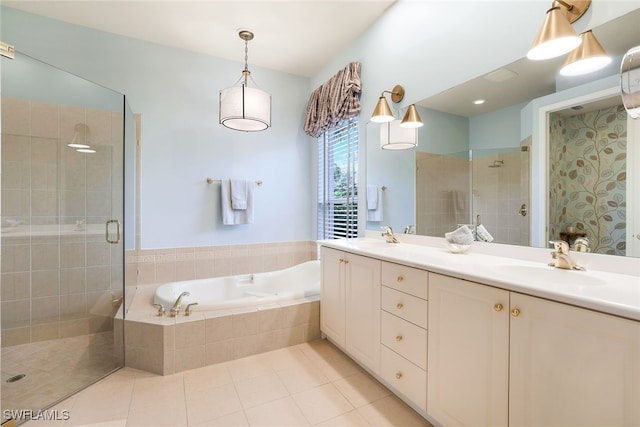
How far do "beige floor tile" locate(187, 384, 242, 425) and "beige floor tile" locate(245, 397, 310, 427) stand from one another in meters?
0.11

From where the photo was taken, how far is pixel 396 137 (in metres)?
2.21

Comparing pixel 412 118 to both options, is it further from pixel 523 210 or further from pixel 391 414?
pixel 391 414

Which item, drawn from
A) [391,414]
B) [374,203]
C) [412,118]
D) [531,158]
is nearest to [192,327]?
[391,414]

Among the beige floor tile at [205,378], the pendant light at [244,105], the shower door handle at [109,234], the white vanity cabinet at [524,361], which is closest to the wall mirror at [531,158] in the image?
the white vanity cabinet at [524,361]

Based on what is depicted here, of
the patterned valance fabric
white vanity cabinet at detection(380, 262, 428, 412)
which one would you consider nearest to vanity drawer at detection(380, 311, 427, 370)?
white vanity cabinet at detection(380, 262, 428, 412)

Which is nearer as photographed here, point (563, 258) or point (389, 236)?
point (563, 258)

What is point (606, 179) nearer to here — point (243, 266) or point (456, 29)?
point (456, 29)

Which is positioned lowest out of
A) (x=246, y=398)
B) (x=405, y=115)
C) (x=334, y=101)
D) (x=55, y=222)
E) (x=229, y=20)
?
(x=246, y=398)

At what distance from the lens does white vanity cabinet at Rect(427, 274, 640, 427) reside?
0.76 m

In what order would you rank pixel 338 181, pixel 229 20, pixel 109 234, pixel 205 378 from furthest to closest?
pixel 338 181, pixel 229 20, pixel 109 234, pixel 205 378

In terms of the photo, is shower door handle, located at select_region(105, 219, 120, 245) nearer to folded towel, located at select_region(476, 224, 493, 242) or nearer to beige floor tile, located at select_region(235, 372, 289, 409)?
beige floor tile, located at select_region(235, 372, 289, 409)

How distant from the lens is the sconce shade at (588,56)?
1077 mm

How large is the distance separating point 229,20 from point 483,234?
2605 millimetres

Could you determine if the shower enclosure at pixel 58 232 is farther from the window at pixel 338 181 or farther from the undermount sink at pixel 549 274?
the undermount sink at pixel 549 274
